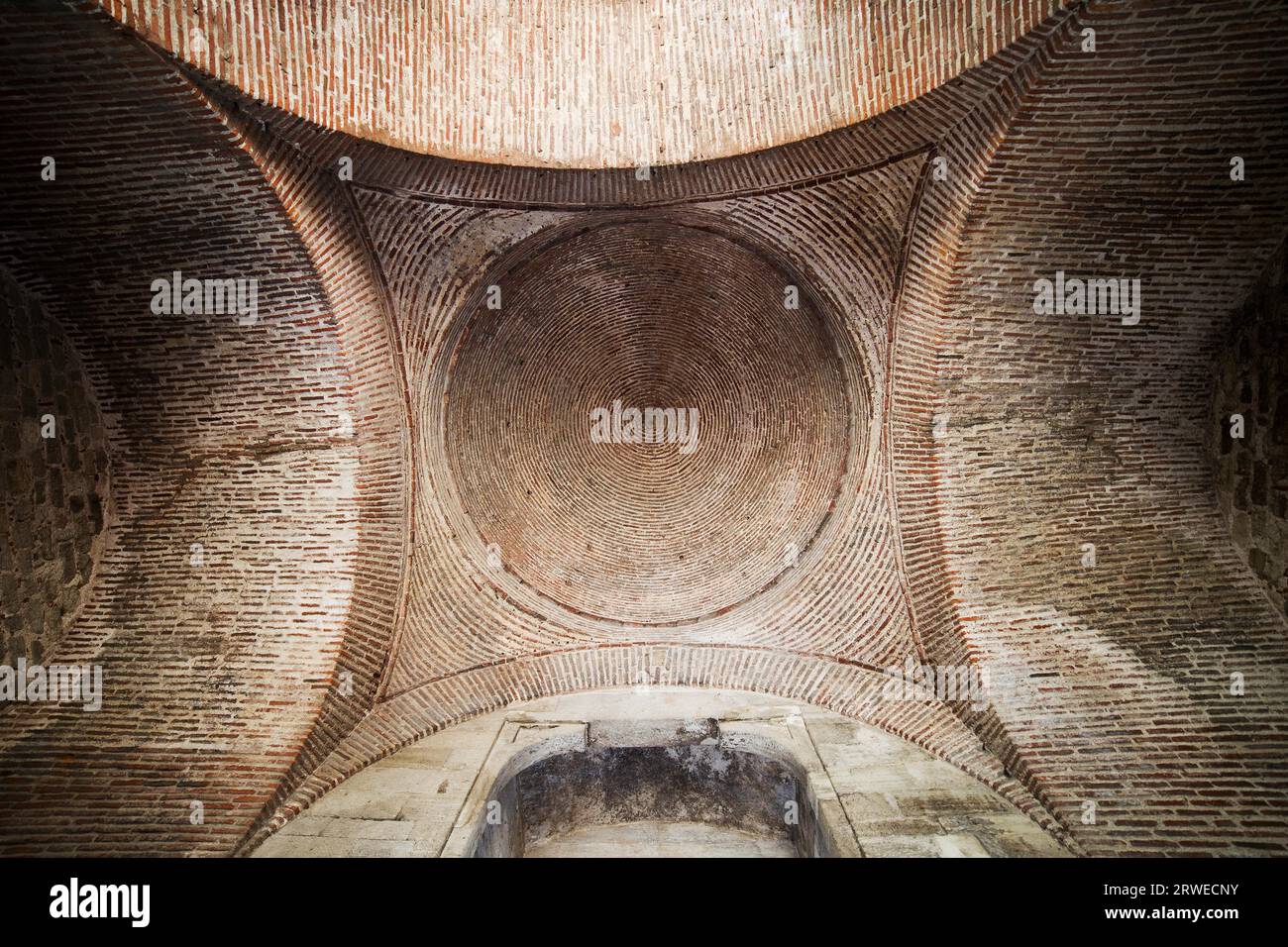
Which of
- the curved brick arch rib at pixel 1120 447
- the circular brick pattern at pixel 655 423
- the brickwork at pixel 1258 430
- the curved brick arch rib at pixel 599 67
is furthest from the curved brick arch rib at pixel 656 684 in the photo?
the curved brick arch rib at pixel 599 67

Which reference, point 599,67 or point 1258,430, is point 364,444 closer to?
point 599,67

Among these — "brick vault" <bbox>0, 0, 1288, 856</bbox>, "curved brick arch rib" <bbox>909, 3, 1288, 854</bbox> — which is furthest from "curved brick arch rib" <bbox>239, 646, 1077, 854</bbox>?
"curved brick arch rib" <bbox>909, 3, 1288, 854</bbox>

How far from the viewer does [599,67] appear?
17.6 feet

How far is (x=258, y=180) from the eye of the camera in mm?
4430

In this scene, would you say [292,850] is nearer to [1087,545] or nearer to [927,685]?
[927,685]

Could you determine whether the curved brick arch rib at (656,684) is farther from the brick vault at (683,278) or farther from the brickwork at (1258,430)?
the brickwork at (1258,430)

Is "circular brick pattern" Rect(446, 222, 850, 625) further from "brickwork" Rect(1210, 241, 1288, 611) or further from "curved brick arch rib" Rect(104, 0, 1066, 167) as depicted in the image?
"brickwork" Rect(1210, 241, 1288, 611)

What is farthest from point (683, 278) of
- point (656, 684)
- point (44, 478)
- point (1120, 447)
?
point (44, 478)

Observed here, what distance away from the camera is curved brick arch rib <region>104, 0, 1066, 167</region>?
420 cm

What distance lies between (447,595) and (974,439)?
4706 mm

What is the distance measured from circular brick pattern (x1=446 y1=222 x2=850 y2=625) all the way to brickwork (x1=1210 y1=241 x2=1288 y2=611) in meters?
2.85

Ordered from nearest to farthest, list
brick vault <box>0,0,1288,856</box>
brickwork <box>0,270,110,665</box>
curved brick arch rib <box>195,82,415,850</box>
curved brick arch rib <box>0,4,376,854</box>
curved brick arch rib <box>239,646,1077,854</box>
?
curved brick arch rib <box>0,4,376,854</box>
brick vault <box>0,0,1288,856</box>
brickwork <box>0,270,110,665</box>
curved brick arch rib <box>195,82,415,850</box>
curved brick arch rib <box>239,646,1077,854</box>

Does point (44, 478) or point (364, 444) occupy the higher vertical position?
point (364, 444)

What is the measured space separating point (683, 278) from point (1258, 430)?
4.72 m
